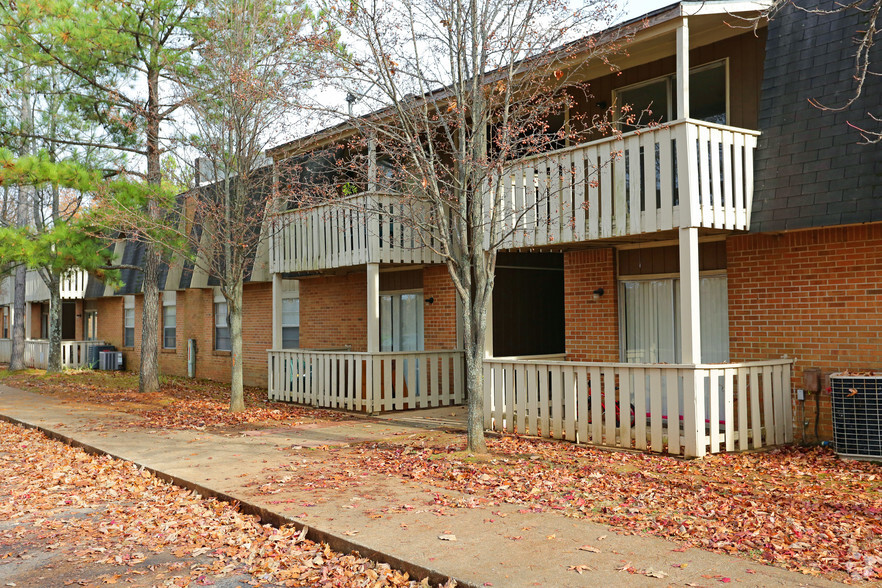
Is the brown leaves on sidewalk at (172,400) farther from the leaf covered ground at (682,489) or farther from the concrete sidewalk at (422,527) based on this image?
the leaf covered ground at (682,489)

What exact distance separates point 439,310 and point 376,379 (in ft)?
7.99

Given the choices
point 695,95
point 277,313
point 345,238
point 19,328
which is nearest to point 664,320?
point 695,95

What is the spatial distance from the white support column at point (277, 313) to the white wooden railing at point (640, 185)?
7.29 metres

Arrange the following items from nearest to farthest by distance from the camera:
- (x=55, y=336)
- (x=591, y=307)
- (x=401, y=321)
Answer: (x=591, y=307) → (x=401, y=321) → (x=55, y=336)

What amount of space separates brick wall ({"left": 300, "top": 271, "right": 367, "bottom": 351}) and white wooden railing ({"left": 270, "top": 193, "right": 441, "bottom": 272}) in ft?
5.49

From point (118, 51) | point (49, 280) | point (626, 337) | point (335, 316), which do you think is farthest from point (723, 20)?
point (49, 280)

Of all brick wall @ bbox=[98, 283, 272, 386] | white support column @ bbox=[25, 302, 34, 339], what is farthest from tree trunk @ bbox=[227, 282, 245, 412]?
white support column @ bbox=[25, 302, 34, 339]

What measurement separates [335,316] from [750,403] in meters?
11.0

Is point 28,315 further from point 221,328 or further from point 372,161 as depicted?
point 372,161

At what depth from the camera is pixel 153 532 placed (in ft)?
22.5

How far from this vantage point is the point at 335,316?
1853 centimetres

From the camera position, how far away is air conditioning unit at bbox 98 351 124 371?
92.2ft

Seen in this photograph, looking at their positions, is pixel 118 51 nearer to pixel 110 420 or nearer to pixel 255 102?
pixel 255 102

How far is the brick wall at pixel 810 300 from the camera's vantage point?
9422 millimetres
